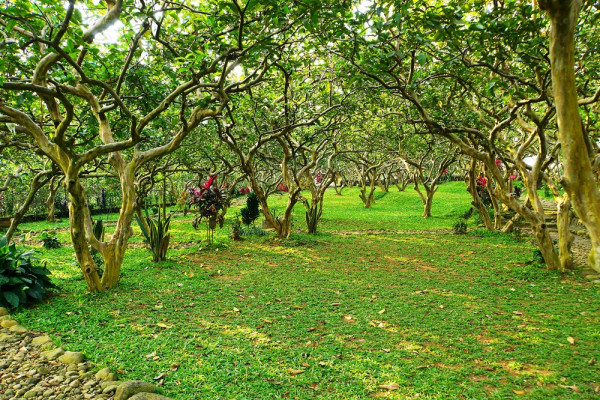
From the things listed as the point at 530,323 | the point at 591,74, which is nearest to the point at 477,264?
the point at 530,323

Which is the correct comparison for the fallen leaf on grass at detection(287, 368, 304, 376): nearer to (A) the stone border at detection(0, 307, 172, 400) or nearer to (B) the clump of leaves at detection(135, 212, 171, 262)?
(A) the stone border at detection(0, 307, 172, 400)

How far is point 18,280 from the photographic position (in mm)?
4559

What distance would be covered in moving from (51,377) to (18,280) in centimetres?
215

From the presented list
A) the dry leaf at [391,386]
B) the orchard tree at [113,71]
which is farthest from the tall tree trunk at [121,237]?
the dry leaf at [391,386]

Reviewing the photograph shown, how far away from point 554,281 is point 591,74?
3.28m

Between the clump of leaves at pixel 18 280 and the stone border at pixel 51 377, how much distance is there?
99cm

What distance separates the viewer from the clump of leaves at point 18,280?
176 inches

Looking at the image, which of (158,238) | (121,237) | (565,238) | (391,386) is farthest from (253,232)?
(391,386)

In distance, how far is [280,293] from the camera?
550cm

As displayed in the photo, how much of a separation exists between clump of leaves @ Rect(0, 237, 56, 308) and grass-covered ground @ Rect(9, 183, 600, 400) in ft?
0.83

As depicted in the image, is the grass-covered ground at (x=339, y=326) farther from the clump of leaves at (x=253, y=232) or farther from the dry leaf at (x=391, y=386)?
the clump of leaves at (x=253, y=232)

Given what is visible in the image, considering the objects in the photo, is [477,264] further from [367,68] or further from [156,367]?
[156,367]

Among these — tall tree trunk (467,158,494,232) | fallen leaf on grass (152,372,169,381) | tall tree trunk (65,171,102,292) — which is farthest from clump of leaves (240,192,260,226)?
fallen leaf on grass (152,372,169,381)

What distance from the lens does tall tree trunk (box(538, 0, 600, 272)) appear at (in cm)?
178
